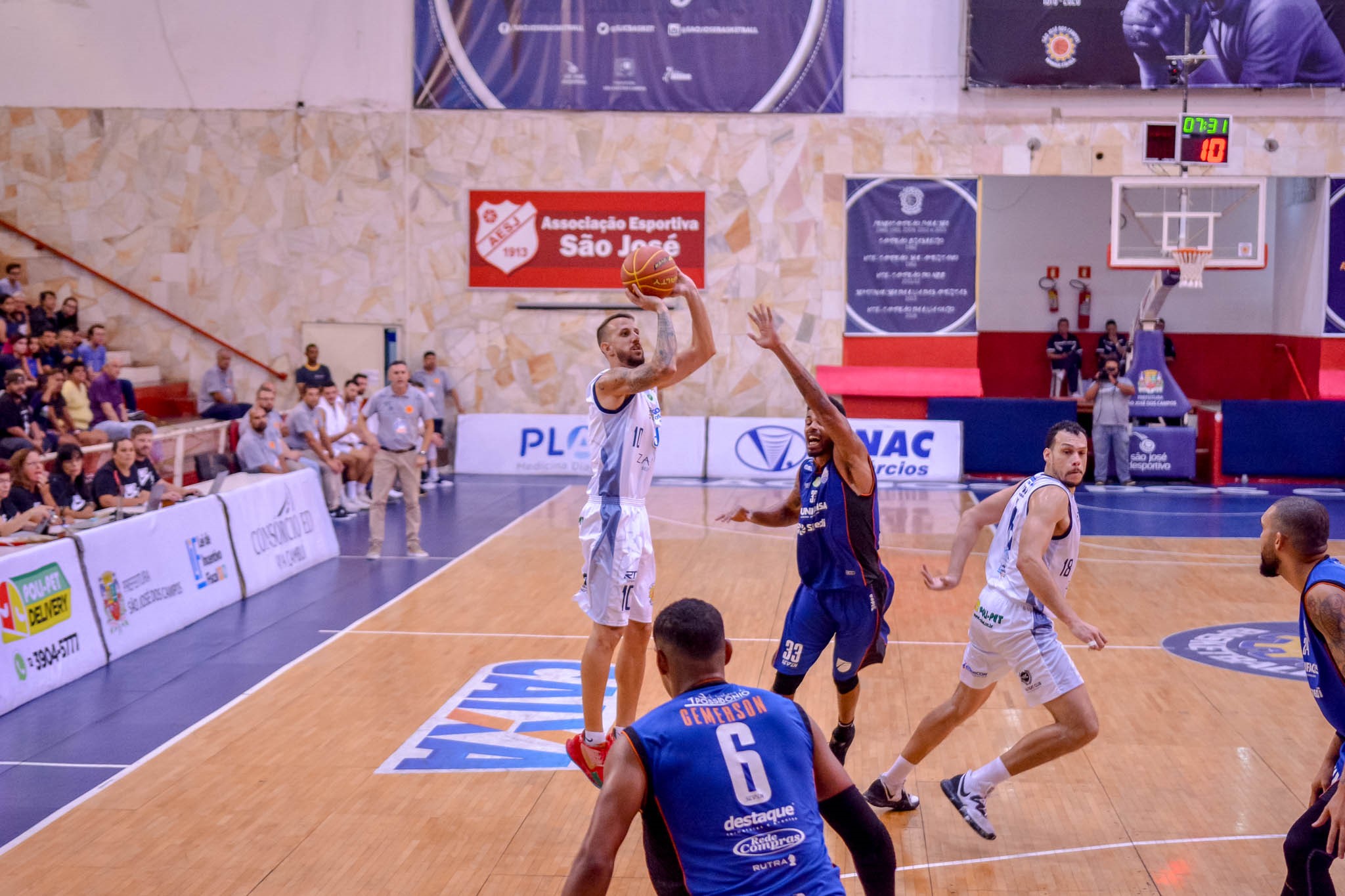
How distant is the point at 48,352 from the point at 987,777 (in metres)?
16.1

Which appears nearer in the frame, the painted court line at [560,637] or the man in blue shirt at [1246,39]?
the painted court line at [560,637]

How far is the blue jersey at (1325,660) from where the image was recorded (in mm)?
4316

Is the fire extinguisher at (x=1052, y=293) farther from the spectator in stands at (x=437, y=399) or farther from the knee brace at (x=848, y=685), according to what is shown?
the knee brace at (x=848, y=685)

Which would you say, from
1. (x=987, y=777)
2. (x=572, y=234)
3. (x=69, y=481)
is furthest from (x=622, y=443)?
(x=572, y=234)

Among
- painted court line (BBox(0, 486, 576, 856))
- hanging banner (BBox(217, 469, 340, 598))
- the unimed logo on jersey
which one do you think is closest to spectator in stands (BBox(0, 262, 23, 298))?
hanging banner (BBox(217, 469, 340, 598))

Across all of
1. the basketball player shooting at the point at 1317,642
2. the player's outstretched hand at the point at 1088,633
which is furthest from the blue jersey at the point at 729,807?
the player's outstretched hand at the point at 1088,633

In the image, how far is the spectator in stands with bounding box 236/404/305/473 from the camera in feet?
47.9

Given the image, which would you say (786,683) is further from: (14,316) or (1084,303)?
(1084,303)

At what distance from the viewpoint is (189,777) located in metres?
6.80

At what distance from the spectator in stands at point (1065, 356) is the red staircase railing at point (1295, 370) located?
11.6ft

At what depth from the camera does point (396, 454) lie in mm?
13492

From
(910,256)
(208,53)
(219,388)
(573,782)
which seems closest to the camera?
(573,782)

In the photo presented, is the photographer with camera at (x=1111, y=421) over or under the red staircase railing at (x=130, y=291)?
under

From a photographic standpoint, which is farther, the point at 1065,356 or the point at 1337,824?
the point at 1065,356
